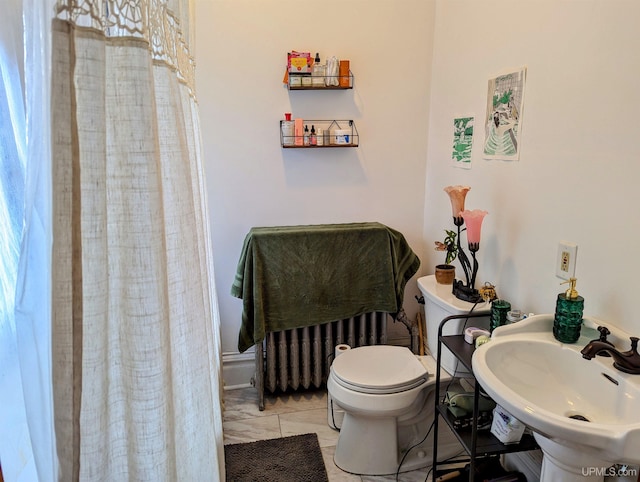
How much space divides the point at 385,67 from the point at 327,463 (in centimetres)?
215

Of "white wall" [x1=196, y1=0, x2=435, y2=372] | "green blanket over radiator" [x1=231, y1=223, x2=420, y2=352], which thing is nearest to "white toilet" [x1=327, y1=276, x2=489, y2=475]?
"green blanket over radiator" [x1=231, y1=223, x2=420, y2=352]

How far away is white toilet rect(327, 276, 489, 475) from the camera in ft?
6.32

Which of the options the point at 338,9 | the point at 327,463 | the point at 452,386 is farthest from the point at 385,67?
the point at 327,463

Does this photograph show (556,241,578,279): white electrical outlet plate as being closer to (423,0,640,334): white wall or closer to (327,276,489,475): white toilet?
(423,0,640,334): white wall

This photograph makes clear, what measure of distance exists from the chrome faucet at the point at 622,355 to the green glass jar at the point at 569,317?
0.46 feet

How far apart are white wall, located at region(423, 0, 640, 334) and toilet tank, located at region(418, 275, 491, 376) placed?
0.60ft

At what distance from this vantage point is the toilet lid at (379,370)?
1939 mm

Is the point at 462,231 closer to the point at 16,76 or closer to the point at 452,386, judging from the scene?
the point at 452,386

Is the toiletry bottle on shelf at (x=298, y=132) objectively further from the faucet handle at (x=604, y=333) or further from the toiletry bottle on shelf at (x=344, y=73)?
the faucet handle at (x=604, y=333)

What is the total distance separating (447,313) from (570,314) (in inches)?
23.1

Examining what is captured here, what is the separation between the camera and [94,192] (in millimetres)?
659

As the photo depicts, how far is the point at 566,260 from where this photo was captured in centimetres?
156

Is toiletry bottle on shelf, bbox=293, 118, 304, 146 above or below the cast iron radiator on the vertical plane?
above

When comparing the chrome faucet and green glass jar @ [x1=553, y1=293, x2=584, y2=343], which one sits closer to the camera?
the chrome faucet
